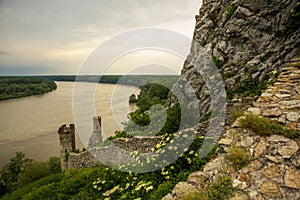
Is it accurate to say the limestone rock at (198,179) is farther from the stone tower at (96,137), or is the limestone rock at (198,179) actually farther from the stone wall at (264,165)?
the stone tower at (96,137)

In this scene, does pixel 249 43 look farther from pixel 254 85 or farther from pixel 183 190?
pixel 183 190

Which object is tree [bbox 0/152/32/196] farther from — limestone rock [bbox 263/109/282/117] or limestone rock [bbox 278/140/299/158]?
limestone rock [bbox 278/140/299/158]

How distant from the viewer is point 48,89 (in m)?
87.1

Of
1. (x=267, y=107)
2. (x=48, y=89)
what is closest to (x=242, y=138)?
(x=267, y=107)

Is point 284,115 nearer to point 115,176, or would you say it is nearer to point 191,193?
point 191,193

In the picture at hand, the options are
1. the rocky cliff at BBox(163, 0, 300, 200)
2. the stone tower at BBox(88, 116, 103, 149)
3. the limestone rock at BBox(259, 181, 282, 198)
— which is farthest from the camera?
the stone tower at BBox(88, 116, 103, 149)

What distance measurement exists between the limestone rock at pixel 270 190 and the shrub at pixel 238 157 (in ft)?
1.27

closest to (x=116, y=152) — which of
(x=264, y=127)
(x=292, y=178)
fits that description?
(x=264, y=127)

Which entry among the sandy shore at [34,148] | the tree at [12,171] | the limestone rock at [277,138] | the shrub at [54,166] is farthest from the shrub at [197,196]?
the sandy shore at [34,148]

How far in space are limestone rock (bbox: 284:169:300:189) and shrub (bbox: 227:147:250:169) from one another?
501 millimetres

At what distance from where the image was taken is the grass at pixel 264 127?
3319 millimetres

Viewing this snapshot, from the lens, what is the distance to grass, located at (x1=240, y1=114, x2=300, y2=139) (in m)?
3.32

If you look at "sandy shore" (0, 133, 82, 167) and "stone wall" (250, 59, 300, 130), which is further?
"sandy shore" (0, 133, 82, 167)

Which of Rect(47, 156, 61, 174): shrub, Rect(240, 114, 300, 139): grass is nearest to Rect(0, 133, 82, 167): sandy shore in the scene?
Rect(47, 156, 61, 174): shrub
